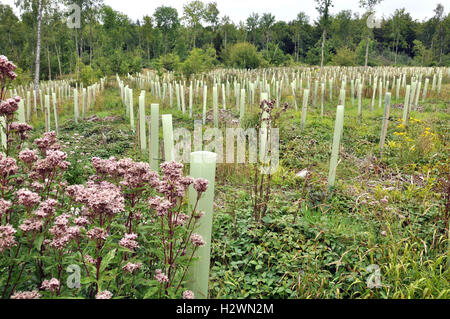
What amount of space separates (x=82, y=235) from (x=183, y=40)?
49.9 meters

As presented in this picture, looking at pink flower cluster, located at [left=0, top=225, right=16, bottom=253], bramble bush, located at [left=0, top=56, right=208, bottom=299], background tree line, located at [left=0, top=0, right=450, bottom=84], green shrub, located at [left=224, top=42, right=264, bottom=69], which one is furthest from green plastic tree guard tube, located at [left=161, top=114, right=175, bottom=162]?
green shrub, located at [left=224, top=42, right=264, bottom=69]

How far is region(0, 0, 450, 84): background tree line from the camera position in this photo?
2764 centimetres

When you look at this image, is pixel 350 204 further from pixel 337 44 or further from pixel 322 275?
pixel 337 44

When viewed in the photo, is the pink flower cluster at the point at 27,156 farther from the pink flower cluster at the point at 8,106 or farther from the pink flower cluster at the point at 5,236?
the pink flower cluster at the point at 5,236

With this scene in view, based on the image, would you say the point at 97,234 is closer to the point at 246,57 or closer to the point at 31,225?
the point at 31,225

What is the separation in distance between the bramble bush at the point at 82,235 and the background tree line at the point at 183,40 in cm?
1803

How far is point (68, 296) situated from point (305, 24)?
65.6 m

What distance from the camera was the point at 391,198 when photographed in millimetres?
4070

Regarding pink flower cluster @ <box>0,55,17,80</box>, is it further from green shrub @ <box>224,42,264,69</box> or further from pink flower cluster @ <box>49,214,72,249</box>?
green shrub @ <box>224,42,264,69</box>

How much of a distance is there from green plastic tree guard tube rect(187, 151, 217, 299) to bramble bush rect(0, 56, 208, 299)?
99 mm

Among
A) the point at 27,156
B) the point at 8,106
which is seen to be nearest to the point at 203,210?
the point at 27,156

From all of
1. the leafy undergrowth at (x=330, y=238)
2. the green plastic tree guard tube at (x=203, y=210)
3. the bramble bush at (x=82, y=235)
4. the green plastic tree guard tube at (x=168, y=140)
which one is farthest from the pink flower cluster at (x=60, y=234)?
the leafy undergrowth at (x=330, y=238)
